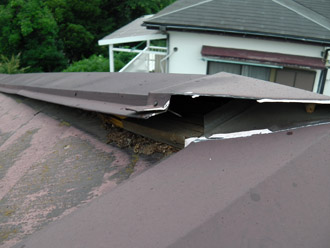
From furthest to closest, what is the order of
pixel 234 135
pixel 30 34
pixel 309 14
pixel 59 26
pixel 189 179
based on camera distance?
1. pixel 59 26
2. pixel 30 34
3. pixel 309 14
4. pixel 234 135
5. pixel 189 179

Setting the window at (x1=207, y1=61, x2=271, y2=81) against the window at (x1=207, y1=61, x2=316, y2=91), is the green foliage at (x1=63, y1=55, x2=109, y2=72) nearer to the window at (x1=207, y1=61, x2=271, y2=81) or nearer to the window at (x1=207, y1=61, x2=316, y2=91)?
the window at (x1=207, y1=61, x2=271, y2=81)

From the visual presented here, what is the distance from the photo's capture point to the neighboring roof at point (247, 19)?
25.5ft

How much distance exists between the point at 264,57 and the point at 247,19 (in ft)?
3.96

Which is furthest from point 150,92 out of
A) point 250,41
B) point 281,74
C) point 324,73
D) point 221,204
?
point 324,73

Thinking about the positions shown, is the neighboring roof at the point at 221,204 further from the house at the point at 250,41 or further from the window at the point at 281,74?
the window at the point at 281,74

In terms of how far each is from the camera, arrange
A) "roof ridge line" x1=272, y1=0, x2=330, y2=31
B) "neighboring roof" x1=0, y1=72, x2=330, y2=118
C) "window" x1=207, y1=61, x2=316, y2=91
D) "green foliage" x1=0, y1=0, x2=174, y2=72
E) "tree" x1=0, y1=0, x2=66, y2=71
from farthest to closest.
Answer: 1. "green foliage" x1=0, y1=0, x2=174, y2=72
2. "tree" x1=0, y1=0, x2=66, y2=71
3. "roof ridge line" x1=272, y1=0, x2=330, y2=31
4. "window" x1=207, y1=61, x2=316, y2=91
5. "neighboring roof" x1=0, y1=72, x2=330, y2=118

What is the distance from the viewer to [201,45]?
8586 mm

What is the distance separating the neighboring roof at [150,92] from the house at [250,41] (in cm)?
622

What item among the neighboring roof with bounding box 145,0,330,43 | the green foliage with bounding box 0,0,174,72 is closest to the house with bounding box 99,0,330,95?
the neighboring roof with bounding box 145,0,330,43

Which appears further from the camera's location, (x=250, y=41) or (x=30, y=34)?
(x=30, y=34)

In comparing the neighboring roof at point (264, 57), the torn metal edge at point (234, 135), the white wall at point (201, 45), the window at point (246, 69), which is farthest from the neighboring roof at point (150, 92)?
the window at point (246, 69)

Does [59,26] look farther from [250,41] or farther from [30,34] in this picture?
[250,41]

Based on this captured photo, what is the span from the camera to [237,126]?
1269 millimetres

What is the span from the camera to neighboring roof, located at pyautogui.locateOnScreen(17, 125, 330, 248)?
2.62 ft
